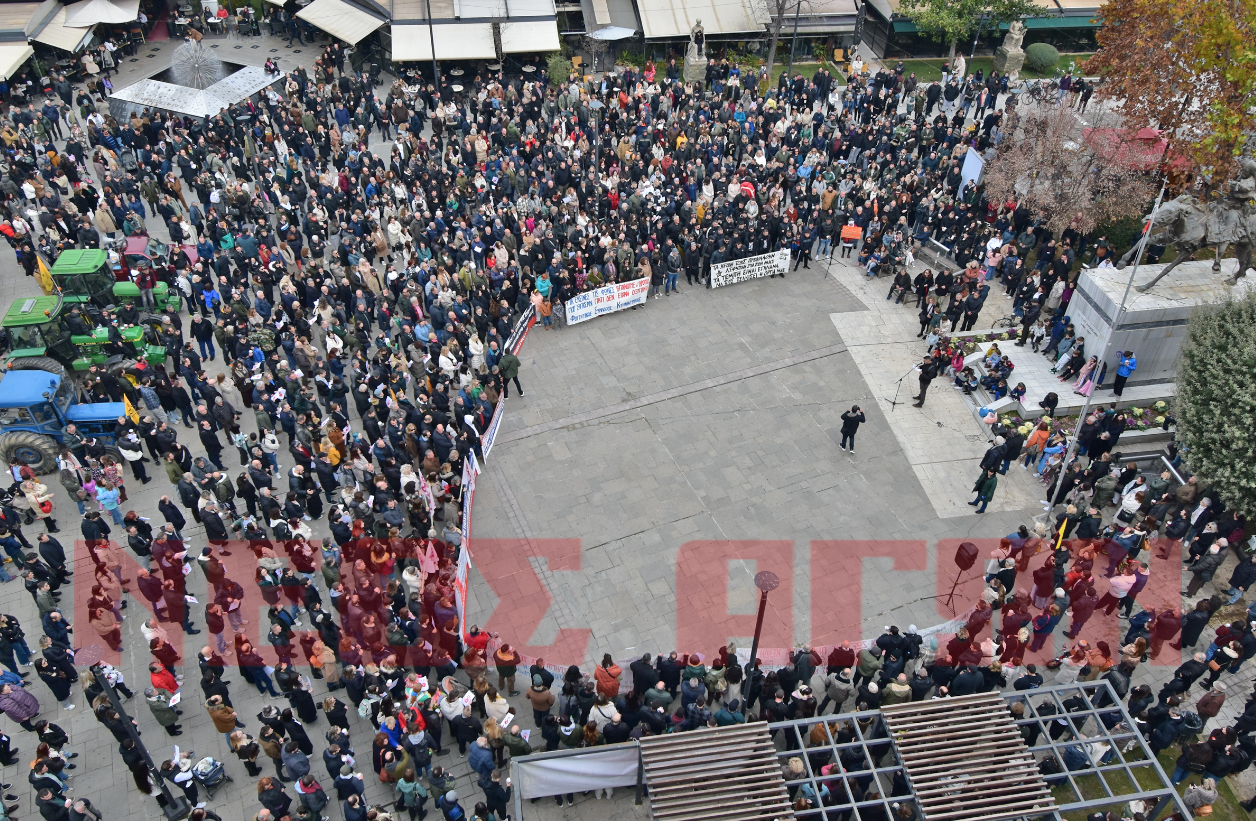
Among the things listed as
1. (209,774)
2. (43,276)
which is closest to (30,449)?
(43,276)

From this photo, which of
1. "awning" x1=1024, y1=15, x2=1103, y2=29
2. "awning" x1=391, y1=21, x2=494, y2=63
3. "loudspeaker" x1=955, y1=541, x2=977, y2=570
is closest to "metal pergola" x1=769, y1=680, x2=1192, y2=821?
"loudspeaker" x1=955, y1=541, x2=977, y2=570

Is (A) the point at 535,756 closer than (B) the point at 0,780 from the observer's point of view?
Yes

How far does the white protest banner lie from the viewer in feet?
83.5

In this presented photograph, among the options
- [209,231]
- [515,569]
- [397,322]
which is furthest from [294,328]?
[515,569]

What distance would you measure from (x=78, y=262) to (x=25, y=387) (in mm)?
4782

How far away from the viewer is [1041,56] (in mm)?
37656

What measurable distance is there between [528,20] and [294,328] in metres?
20.7

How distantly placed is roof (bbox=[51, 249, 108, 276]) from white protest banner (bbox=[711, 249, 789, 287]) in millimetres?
15307

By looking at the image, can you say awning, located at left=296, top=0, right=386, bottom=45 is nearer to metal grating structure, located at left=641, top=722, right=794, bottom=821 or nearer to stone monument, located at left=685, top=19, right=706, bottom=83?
stone monument, located at left=685, top=19, right=706, bottom=83

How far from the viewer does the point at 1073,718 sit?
14.1m

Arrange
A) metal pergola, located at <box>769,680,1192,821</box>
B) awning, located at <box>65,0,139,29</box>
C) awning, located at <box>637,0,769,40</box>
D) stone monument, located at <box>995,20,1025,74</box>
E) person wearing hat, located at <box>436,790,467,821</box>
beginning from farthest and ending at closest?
1. awning, located at <box>637,0,769,40</box>
2. awning, located at <box>65,0,139,29</box>
3. stone monument, located at <box>995,20,1025,74</box>
4. person wearing hat, located at <box>436,790,467,821</box>
5. metal pergola, located at <box>769,680,1192,821</box>

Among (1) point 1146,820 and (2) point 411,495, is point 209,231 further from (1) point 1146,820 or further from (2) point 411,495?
(1) point 1146,820

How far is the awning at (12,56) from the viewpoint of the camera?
3375 cm

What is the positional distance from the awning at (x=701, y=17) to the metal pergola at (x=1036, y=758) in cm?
3098
